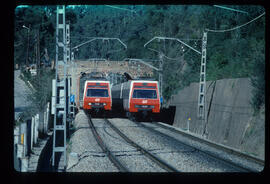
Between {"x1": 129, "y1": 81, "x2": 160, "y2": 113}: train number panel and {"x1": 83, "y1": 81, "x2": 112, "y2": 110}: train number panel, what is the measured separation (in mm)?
3558

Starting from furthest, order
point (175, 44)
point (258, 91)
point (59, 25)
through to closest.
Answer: point (175, 44)
point (258, 91)
point (59, 25)

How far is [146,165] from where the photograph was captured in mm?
13305

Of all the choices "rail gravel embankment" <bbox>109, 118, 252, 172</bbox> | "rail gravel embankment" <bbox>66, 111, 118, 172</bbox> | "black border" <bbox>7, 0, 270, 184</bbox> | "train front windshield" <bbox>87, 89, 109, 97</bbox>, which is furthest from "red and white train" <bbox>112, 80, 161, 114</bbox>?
"black border" <bbox>7, 0, 270, 184</bbox>

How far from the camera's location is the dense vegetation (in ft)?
99.0

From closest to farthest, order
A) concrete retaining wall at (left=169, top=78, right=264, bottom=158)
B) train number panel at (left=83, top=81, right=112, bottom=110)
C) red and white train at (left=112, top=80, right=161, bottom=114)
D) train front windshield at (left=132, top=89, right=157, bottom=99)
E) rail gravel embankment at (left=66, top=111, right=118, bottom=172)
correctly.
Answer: rail gravel embankment at (left=66, top=111, right=118, bottom=172) → concrete retaining wall at (left=169, top=78, right=264, bottom=158) → red and white train at (left=112, top=80, right=161, bottom=114) → train front windshield at (left=132, top=89, right=157, bottom=99) → train number panel at (left=83, top=81, right=112, bottom=110)

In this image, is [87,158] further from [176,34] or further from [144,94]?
[176,34]

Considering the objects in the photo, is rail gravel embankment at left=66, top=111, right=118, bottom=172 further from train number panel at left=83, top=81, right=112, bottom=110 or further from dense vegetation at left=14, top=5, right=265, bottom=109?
train number panel at left=83, top=81, right=112, bottom=110

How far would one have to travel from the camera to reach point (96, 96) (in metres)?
32.6

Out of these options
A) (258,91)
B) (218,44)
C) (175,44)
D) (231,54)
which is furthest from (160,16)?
(258,91)

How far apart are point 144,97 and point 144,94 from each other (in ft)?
0.79
